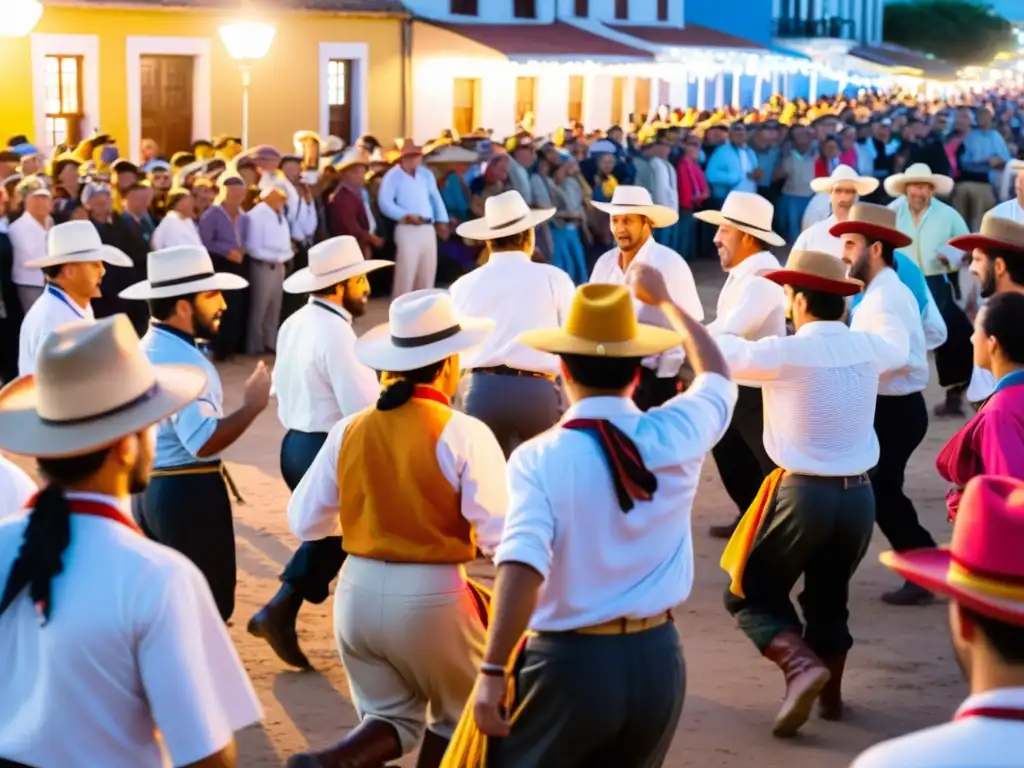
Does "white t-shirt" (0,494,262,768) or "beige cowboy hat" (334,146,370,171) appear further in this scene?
"beige cowboy hat" (334,146,370,171)

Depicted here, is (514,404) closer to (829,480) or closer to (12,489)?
(829,480)

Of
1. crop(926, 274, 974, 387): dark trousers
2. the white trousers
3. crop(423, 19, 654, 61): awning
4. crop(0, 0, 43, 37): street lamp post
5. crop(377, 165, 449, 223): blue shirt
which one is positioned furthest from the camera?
crop(423, 19, 654, 61): awning

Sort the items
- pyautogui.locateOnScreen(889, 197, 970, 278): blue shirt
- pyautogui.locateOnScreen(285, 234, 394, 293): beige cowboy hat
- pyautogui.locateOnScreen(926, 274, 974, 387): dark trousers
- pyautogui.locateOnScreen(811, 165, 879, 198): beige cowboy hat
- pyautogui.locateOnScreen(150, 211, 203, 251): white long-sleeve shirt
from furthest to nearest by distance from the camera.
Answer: pyautogui.locateOnScreen(150, 211, 203, 251): white long-sleeve shirt < pyautogui.locateOnScreen(889, 197, 970, 278): blue shirt < pyautogui.locateOnScreen(811, 165, 879, 198): beige cowboy hat < pyautogui.locateOnScreen(926, 274, 974, 387): dark trousers < pyautogui.locateOnScreen(285, 234, 394, 293): beige cowboy hat

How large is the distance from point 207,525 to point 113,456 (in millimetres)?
3345

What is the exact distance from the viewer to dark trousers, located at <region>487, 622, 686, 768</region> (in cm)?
428

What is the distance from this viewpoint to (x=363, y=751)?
17.3ft

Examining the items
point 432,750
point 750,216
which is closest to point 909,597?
point 750,216

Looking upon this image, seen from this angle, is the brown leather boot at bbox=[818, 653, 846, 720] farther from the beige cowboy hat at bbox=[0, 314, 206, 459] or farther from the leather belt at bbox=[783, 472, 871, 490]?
the beige cowboy hat at bbox=[0, 314, 206, 459]

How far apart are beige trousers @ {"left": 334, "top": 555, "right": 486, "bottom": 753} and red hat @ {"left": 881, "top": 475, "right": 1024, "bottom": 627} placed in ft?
8.11

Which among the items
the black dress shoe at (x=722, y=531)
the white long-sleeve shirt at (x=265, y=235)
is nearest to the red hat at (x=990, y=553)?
the black dress shoe at (x=722, y=531)

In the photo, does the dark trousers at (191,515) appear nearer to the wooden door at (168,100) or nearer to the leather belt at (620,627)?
the leather belt at (620,627)

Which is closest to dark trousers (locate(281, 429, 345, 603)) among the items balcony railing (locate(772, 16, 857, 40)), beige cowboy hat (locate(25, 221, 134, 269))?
beige cowboy hat (locate(25, 221, 134, 269))

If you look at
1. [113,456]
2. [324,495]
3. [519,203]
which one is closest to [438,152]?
[519,203]

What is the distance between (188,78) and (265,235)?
10789mm
